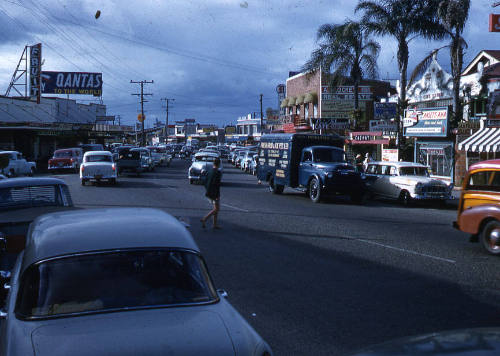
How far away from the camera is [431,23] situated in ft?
90.1

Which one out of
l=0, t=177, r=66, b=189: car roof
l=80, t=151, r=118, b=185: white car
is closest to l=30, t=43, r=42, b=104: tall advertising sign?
l=80, t=151, r=118, b=185: white car

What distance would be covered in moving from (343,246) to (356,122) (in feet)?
88.8

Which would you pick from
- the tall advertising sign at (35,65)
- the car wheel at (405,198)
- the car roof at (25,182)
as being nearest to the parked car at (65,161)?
the tall advertising sign at (35,65)

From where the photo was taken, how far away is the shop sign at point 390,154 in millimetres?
30453

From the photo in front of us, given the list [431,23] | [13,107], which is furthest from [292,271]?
[13,107]

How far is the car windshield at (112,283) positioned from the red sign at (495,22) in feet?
59.5

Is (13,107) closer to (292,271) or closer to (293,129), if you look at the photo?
(293,129)

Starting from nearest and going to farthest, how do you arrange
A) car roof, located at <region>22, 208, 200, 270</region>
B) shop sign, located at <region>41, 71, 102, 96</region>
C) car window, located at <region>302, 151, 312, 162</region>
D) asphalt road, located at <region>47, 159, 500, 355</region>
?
car roof, located at <region>22, 208, 200, 270</region> → asphalt road, located at <region>47, 159, 500, 355</region> → car window, located at <region>302, 151, 312, 162</region> → shop sign, located at <region>41, 71, 102, 96</region>

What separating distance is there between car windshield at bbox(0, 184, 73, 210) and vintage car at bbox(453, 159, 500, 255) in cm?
773

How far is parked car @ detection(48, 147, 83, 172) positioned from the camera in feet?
121

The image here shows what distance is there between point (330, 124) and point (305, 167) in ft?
58.9

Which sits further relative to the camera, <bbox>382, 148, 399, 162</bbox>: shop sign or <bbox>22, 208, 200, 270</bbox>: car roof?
<bbox>382, 148, 399, 162</bbox>: shop sign

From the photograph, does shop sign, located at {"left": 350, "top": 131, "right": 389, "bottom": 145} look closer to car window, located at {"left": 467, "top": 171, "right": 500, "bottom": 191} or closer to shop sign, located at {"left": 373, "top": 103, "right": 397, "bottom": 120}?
shop sign, located at {"left": 373, "top": 103, "right": 397, "bottom": 120}

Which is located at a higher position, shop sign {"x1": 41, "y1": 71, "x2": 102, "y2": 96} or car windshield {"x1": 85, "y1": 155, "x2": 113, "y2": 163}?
shop sign {"x1": 41, "y1": 71, "x2": 102, "y2": 96}
